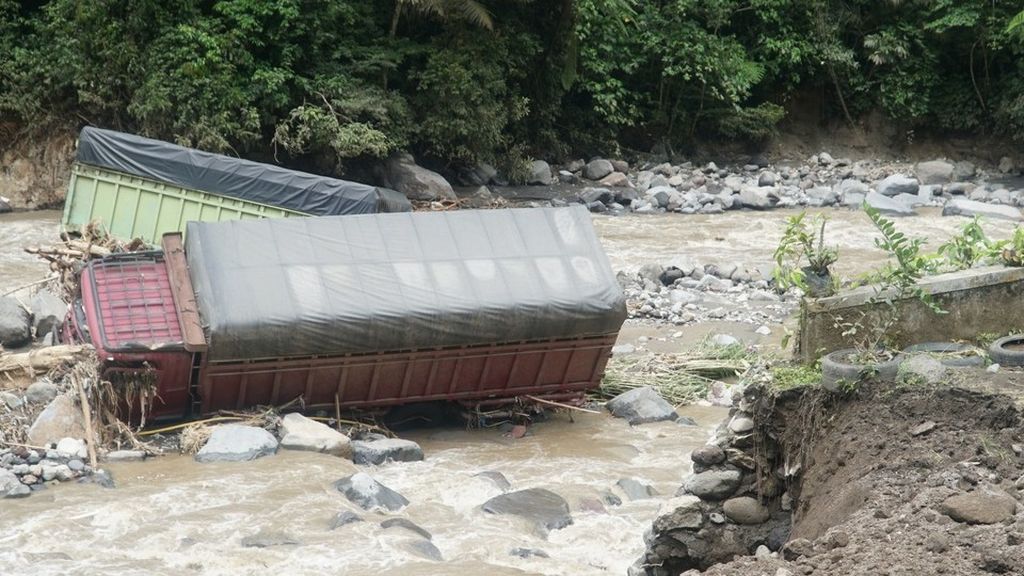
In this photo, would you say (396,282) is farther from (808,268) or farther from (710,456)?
(710,456)

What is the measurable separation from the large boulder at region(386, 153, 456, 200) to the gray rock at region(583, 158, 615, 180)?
4.69 m

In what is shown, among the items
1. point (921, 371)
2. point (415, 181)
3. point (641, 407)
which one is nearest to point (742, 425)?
point (921, 371)

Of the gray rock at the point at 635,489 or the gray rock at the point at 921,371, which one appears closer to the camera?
the gray rock at the point at 921,371

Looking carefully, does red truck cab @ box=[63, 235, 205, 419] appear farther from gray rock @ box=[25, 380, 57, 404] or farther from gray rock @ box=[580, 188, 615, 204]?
gray rock @ box=[580, 188, 615, 204]

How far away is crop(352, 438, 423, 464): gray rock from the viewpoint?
40.6 ft

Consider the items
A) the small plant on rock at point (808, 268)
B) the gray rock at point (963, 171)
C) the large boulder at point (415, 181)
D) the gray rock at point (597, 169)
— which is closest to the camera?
the small plant on rock at point (808, 268)

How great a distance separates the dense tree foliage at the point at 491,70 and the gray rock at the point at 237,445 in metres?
13.8

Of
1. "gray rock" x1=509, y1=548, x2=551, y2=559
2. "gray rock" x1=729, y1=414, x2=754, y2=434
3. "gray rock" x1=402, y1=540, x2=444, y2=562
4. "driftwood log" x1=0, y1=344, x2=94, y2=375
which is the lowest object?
"gray rock" x1=402, y1=540, x2=444, y2=562

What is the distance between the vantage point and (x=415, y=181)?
86.2 ft

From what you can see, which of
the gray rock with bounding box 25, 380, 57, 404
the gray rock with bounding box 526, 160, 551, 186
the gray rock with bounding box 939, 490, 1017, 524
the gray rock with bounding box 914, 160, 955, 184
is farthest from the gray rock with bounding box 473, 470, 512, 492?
the gray rock with bounding box 914, 160, 955, 184

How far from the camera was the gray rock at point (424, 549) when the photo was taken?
32.5ft

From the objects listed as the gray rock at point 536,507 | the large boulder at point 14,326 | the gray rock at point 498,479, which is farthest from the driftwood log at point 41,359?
the gray rock at point 536,507

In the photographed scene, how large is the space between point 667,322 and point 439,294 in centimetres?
643

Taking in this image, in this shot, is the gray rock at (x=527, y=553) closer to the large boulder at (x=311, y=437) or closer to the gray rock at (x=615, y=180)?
the large boulder at (x=311, y=437)
